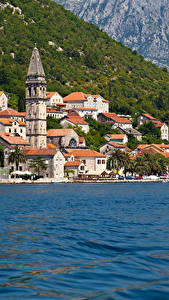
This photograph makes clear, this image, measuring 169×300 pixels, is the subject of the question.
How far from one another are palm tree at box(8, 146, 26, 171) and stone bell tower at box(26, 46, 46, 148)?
56.3 feet

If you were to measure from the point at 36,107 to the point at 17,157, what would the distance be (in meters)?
26.5

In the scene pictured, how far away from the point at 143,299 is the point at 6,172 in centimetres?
12021

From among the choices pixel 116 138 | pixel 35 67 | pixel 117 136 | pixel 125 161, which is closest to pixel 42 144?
pixel 125 161

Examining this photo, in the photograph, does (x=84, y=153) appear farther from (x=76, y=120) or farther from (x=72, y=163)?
(x=76, y=120)

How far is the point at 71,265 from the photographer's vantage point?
20391 mm

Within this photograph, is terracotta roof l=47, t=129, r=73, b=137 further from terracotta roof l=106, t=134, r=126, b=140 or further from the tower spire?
terracotta roof l=106, t=134, r=126, b=140

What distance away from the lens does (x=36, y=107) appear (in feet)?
516

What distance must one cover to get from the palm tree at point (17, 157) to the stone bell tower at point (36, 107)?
1717 cm

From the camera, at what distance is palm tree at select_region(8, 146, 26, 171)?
13412 centimetres

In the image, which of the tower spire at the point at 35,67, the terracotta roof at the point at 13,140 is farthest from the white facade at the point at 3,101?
the terracotta roof at the point at 13,140

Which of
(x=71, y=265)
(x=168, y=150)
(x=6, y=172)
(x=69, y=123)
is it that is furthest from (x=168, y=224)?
(x=168, y=150)

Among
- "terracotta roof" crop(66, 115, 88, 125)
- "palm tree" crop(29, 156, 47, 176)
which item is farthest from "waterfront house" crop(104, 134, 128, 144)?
"palm tree" crop(29, 156, 47, 176)

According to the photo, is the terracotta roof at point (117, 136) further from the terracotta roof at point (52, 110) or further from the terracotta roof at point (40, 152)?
the terracotta roof at point (40, 152)

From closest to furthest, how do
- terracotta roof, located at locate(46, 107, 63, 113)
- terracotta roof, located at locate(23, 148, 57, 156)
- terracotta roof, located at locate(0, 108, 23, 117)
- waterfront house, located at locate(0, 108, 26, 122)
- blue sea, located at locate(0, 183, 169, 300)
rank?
blue sea, located at locate(0, 183, 169, 300) < terracotta roof, located at locate(23, 148, 57, 156) < waterfront house, located at locate(0, 108, 26, 122) < terracotta roof, located at locate(0, 108, 23, 117) < terracotta roof, located at locate(46, 107, 63, 113)
